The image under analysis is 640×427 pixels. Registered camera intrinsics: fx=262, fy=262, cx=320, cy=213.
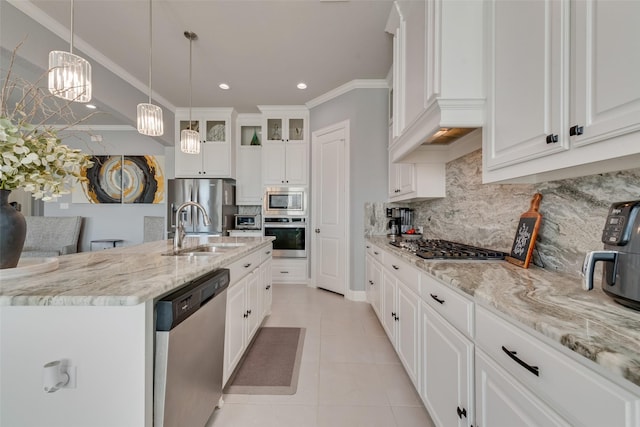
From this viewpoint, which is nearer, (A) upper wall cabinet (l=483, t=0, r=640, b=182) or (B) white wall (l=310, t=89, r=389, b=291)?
(A) upper wall cabinet (l=483, t=0, r=640, b=182)

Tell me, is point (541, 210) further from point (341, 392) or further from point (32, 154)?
point (32, 154)

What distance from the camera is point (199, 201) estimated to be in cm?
429

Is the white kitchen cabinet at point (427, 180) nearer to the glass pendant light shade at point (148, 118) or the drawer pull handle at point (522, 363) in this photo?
the drawer pull handle at point (522, 363)

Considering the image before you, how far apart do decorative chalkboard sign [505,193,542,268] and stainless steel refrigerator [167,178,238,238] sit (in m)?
3.90

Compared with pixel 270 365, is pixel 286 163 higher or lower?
higher

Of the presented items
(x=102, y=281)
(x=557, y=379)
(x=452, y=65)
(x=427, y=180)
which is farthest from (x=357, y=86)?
(x=557, y=379)

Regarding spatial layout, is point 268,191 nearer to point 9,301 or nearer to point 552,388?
point 9,301

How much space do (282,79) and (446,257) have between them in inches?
123

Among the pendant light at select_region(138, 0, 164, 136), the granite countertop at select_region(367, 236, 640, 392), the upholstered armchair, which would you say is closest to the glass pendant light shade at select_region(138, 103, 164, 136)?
the pendant light at select_region(138, 0, 164, 136)

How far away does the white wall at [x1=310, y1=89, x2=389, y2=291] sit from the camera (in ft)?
11.7

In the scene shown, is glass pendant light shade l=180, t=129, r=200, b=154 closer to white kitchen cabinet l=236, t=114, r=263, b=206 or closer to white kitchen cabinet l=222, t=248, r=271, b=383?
white kitchen cabinet l=222, t=248, r=271, b=383

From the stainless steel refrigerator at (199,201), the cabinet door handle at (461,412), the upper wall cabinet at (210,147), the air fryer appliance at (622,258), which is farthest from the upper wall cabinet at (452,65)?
the upper wall cabinet at (210,147)

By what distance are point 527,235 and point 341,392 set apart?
1443mm

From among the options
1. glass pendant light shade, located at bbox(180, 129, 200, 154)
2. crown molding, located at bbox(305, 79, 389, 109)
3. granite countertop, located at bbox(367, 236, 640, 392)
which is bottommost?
granite countertop, located at bbox(367, 236, 640, 392)
